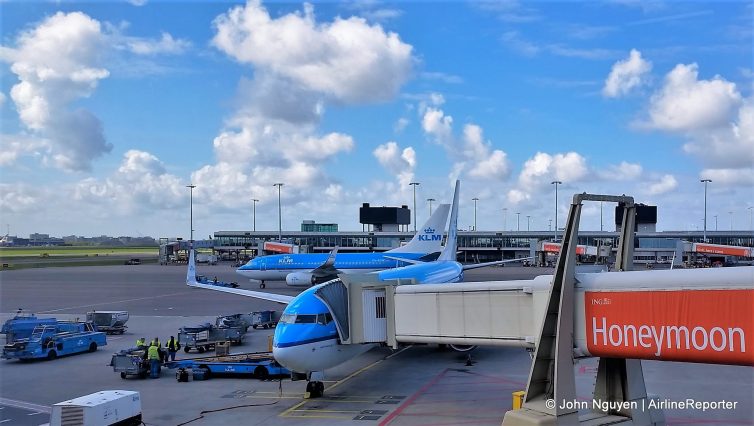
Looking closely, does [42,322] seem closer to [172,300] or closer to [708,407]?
[172,300]

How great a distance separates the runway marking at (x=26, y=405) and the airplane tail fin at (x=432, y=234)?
54.4 metres

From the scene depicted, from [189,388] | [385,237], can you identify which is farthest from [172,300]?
[385,237]

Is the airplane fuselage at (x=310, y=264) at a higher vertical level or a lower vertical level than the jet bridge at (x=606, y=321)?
lower

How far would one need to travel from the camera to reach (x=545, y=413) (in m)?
15.0

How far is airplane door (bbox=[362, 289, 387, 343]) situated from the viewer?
2511cm

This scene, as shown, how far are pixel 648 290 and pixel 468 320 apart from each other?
6547 millimetres

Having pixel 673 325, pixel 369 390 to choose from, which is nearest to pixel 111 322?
pixel 369 390

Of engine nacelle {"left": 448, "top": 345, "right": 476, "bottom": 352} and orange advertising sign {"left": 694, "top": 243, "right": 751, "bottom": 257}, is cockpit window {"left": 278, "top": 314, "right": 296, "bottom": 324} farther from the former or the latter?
orange advertising sign {"left": 694, "top": 243, "right": 751, "bottom": 257}

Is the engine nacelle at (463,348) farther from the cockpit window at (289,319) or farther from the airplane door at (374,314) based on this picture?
the cockpit window at (289,319)

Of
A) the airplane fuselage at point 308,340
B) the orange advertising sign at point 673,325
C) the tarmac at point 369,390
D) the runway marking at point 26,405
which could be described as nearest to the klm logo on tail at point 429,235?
the tarmac at point 369,390

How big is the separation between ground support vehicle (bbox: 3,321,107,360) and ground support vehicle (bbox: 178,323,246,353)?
576 centimetres

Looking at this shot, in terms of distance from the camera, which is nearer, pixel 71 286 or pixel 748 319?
pixel 748 319

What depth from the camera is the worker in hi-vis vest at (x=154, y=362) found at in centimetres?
3077

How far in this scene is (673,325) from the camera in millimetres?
13727
